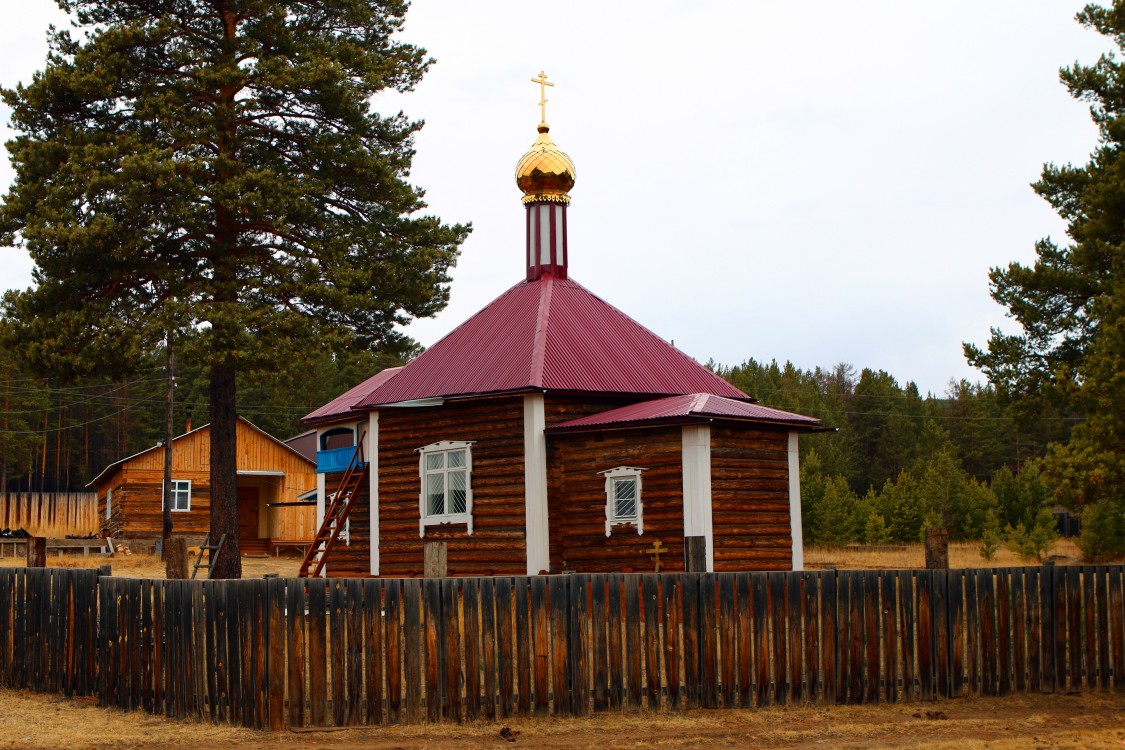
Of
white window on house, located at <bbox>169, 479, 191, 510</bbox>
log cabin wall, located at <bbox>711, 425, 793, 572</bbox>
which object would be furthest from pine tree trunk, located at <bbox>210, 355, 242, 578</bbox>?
white window on house, located at <bbox>169, 479, 191, 510</bbox>

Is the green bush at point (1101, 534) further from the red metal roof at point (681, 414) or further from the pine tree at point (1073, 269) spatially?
the red metal roof at point (681, 414)

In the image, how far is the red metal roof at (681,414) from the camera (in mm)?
18922

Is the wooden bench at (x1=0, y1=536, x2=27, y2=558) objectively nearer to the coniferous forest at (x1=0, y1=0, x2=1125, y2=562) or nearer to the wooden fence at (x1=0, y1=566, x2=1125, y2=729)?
the coniferous forest at (x1=0, y1=0, x2=1125, y2=562)

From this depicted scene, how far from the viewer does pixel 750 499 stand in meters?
19.8

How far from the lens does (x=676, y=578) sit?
1159cm

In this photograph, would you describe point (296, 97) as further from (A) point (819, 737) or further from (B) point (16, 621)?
(A) point (819, 737)

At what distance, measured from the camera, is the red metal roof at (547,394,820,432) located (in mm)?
18922

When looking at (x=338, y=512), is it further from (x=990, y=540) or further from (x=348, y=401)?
(x=990, y=540)

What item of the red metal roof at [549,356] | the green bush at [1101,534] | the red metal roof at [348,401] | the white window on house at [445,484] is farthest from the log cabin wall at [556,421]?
the green bush at [1101,534]

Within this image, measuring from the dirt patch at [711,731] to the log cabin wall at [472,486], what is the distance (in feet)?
30.9

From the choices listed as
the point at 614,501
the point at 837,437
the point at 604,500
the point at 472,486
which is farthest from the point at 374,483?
the point at 837,437

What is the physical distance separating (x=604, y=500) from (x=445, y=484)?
3.18m

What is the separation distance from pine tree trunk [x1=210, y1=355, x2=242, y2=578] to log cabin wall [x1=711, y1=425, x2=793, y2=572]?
34.4ft

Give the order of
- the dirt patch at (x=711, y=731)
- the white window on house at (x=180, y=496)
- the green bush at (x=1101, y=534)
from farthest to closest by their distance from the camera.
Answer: the white window on house at (x=180, y=496) → the green bush at (x=1101, y=534) → the dirt patch at (x=711, y=731)
